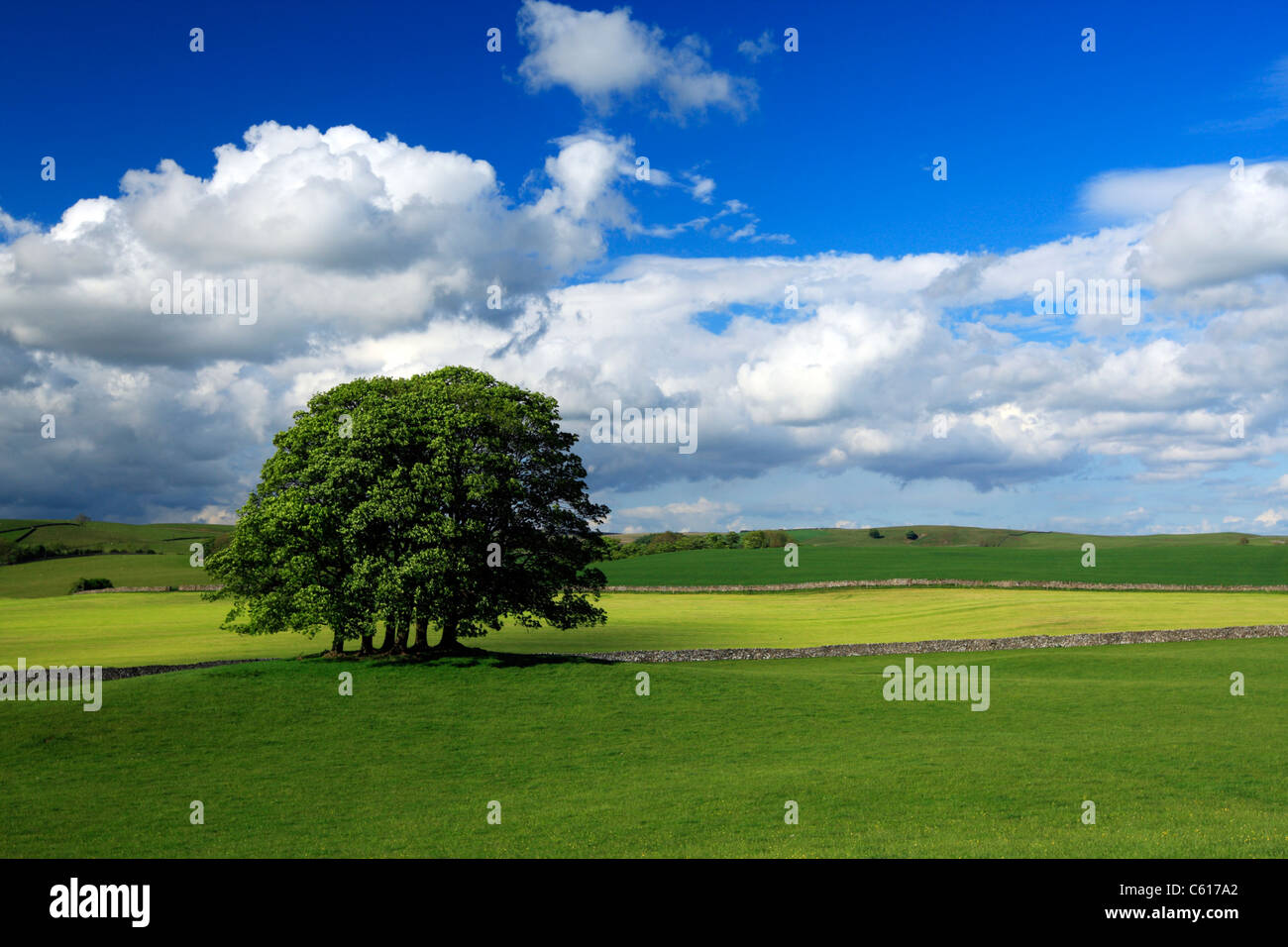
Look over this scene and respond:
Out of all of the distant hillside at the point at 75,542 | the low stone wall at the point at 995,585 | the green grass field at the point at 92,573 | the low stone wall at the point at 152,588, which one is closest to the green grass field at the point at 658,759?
the low stone wall at the point at 995,585

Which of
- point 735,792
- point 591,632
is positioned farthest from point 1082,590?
point 735,792

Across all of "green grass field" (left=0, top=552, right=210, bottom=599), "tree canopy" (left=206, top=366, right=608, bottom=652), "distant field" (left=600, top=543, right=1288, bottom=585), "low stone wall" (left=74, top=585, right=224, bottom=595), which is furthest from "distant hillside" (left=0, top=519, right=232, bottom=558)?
"tree canopy" (left=206, top=366, right=608, bottom=652)

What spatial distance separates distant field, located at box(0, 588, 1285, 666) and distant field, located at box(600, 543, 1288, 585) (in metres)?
11.6

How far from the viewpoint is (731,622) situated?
2817 inches

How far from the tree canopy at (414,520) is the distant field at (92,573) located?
86708mm

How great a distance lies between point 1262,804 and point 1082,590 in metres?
83.0

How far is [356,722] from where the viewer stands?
1166 inches

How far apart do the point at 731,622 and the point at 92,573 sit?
110554 millimetres

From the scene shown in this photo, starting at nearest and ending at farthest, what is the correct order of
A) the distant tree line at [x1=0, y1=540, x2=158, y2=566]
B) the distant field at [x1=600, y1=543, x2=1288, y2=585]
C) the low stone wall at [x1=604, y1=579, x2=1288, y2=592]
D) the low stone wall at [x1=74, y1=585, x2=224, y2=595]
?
the low stone wall at [x1=604, y1=579, x2=1288, y2=592] → the distant field at [x1=600, y1=543, x2=1288, y2=585] → the low stone wall at [x1=74, y1=585, x2=224, y2=595] → the distant tree line at [x1=0, y1=540, x2=158, y2=566]

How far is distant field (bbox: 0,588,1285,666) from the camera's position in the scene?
186 feet

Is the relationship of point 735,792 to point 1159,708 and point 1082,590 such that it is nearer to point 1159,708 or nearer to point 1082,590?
point 1159,708

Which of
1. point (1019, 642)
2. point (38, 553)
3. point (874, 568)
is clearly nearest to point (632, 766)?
point (1019, 642)

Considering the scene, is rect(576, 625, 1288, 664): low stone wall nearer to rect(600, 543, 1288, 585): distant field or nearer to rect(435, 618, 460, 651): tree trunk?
rect(435, 618, 460, 651): tree trunk

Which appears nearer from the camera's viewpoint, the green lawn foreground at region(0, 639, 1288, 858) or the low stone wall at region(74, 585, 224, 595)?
the green lawn foreground at region(0, 639, 1288, 858)
